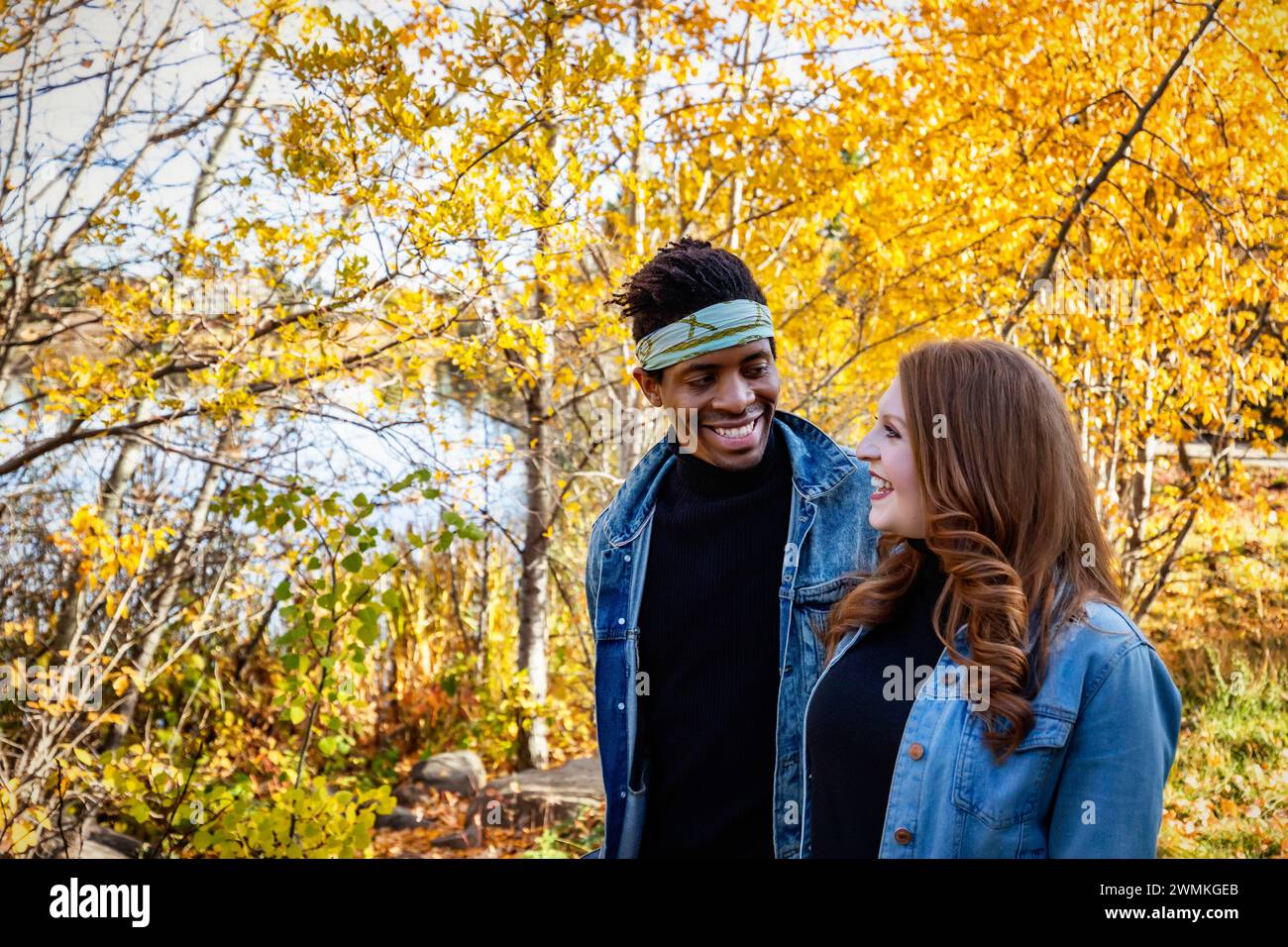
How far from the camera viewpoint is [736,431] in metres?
2.23

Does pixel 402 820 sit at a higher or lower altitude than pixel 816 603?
lower

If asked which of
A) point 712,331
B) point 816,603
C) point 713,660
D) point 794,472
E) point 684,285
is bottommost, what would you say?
point 713,660

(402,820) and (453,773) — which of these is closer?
(402,820)

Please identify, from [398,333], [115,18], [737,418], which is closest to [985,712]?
[737,418]

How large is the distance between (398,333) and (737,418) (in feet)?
7.06

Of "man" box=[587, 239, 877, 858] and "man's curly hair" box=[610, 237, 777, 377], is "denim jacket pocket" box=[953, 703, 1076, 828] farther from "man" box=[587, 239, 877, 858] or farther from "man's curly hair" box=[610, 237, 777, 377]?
"man's curly hair" box=[610, 237, 777, 377]

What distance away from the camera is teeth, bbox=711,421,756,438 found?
7.32ft

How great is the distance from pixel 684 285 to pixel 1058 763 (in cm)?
128

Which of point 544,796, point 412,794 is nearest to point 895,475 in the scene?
point 544,796

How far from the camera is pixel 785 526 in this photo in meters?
2.23

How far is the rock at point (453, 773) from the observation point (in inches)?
253

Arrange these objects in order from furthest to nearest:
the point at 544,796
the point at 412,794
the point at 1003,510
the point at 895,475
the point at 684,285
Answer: the point at 412,794
the point at 544,796
the point at 684,285
the point at 895,475
the point at 1003,510

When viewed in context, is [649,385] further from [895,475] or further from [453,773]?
[453,773]
